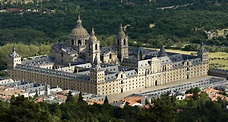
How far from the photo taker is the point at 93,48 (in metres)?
71.2

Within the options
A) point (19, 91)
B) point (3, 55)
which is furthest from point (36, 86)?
point (3, 55)

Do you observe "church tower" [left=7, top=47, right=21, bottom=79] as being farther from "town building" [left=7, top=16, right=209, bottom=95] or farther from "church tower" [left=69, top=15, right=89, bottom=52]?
"church tower" [left=69, top=15, right=89, bottom=52]

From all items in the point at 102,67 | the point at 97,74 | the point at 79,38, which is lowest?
the point at 102,67

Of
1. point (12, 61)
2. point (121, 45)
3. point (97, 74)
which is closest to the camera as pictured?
point (97, 74)

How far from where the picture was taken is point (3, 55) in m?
86.2

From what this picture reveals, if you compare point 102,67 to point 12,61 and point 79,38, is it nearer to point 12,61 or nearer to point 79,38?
point 79,38

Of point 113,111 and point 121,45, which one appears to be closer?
point 113,111

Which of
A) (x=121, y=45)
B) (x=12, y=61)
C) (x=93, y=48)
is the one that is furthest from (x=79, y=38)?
(x=12, y=61)

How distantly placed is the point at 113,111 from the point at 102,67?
17.9 metres

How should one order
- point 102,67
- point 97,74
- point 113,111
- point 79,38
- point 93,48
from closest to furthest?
point 113,111, point 97,74, point 102,67, point 93,48, point 79,38

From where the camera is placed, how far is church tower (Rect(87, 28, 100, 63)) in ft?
233

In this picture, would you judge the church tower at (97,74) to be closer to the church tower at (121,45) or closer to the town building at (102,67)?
the town building at (102,67)

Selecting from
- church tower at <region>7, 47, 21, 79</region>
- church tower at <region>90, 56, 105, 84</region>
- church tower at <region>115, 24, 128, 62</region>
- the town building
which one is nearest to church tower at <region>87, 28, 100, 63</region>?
the town building

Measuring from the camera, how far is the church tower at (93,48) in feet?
233
